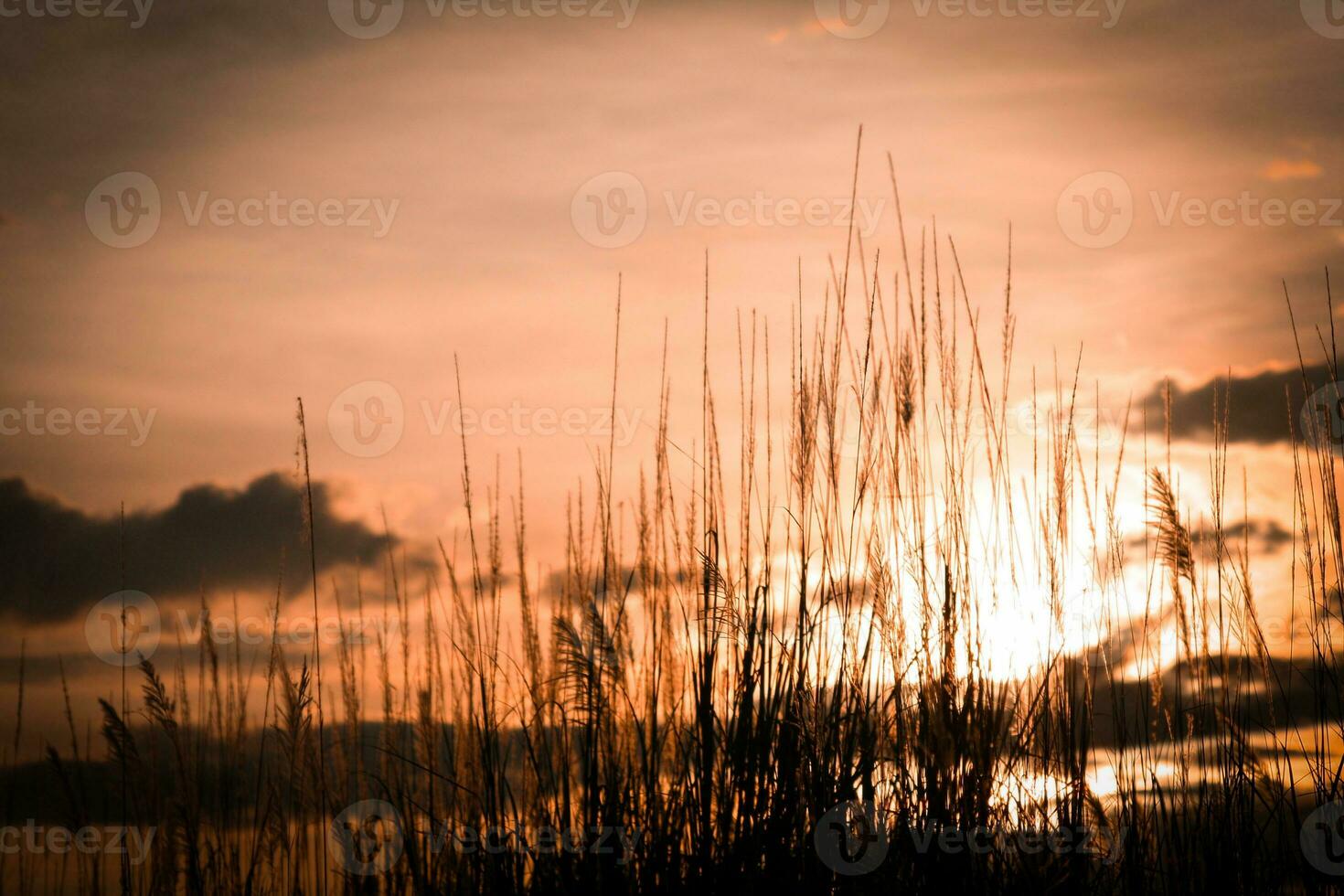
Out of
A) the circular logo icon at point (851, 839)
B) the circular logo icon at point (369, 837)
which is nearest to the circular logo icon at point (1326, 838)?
the circular logo icon at point (851, 839)

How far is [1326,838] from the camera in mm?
2301

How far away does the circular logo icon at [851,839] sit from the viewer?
1974mm

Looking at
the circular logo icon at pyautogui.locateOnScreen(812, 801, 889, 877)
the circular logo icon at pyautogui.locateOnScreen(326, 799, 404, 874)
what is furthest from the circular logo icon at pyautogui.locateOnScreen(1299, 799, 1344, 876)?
the circular logo icon at pyautogui.locateOnScreen(326, 799, 404, 874)

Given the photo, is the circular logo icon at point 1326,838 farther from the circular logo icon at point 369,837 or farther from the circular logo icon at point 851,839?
the circular logo icon at point 369,837

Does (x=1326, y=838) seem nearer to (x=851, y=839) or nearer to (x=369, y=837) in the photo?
(x=851, y=839)

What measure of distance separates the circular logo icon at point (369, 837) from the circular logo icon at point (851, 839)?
1.15 metres

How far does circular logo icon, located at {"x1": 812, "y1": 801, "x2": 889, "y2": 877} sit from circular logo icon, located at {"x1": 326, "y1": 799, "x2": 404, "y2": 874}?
115 centimetres

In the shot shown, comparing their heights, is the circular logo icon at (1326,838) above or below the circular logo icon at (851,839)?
below

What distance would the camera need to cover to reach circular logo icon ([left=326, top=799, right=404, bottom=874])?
2528 mm

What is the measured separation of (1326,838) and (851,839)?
1262mm

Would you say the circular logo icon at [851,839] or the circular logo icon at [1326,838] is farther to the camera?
the circular logo icon at [1326,838]

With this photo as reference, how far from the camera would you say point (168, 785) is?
2914 mm

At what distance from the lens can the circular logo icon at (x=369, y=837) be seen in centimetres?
253

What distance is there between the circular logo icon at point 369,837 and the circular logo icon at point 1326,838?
89.8 inches
